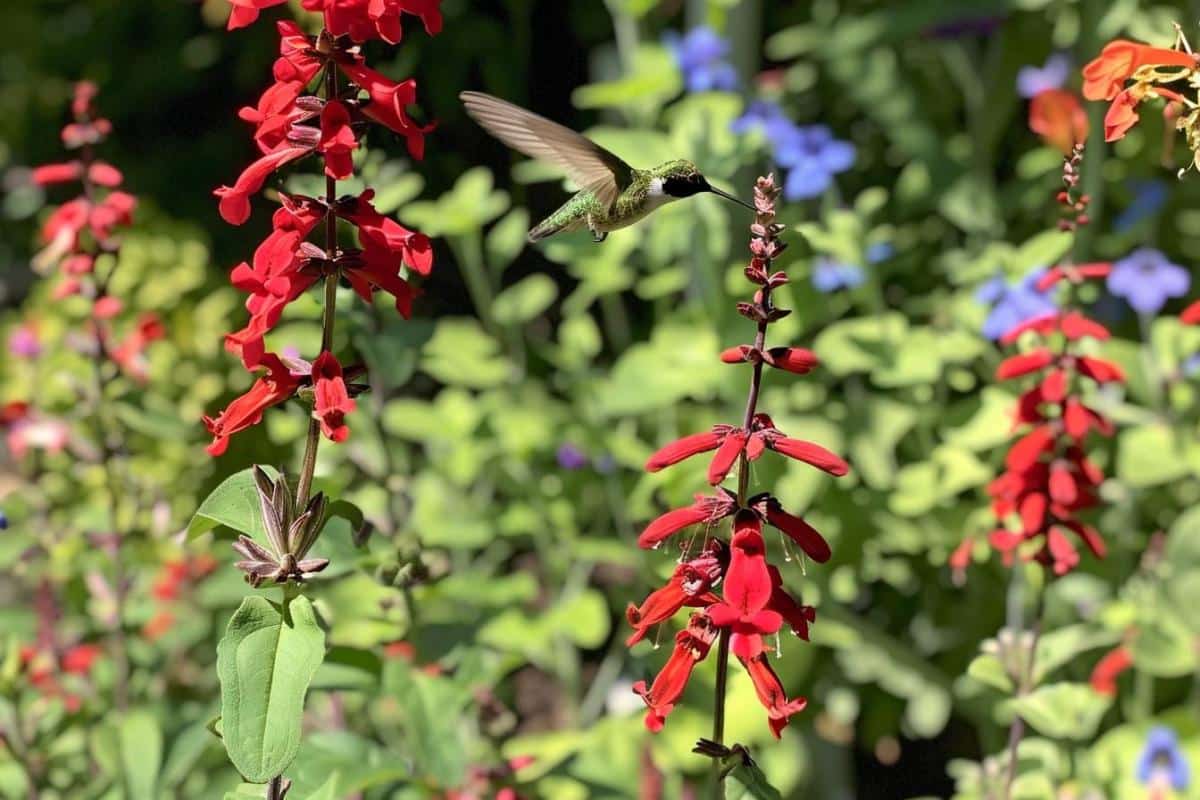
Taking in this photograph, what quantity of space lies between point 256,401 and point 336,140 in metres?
0.25

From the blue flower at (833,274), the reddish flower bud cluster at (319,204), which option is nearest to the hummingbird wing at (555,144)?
the reddish flower bud cluster at (319,204)

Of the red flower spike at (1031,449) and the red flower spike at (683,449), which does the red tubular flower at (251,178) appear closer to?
the red flower spike at (683,449)

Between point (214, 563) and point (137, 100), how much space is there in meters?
2.39

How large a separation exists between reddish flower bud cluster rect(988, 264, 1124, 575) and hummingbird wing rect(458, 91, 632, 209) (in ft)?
1.54

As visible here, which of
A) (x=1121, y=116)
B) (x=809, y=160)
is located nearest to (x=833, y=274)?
(x=809, y=160)

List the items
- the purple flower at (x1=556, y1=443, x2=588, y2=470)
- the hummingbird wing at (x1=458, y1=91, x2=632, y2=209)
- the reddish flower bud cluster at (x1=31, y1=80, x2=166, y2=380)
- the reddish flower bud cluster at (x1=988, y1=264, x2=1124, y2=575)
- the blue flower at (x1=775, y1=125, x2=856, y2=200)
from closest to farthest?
the hummingbird wing at (x1=458, y1=91, x2=632, y2=209)
the reddish flower bud cluster at (x1=988, y1=264, x2=1124, y2=575)
the reddish flower bud cluster at (x1=31, y1=80, x2=166, y2=380)
the blue flower at (x1=775, y1=125, x2=856, y2=200)
the purple flower at (x1=556, y1=443, x2=588, y2=470)

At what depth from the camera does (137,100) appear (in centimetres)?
436

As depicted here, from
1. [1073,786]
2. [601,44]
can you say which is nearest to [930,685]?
[1073,786]

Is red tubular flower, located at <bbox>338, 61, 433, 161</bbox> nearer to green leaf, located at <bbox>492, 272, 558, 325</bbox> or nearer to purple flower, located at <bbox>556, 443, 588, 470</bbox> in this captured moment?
green leaf, located at <bbox>492, 272, 558, 325</bbox>

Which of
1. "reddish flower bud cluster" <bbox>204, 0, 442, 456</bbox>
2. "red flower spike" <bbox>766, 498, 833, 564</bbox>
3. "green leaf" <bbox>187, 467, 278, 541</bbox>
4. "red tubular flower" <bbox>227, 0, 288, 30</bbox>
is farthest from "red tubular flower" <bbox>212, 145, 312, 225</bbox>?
"red flower spike" <bbox>766, 498, 833, 564</bbox>

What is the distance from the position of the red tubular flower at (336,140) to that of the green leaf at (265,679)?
1.28ft

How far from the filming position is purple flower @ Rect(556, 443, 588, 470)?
2.65 m

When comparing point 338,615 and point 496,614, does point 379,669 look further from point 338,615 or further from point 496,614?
point 496,614

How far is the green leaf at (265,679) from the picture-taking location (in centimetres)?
110
